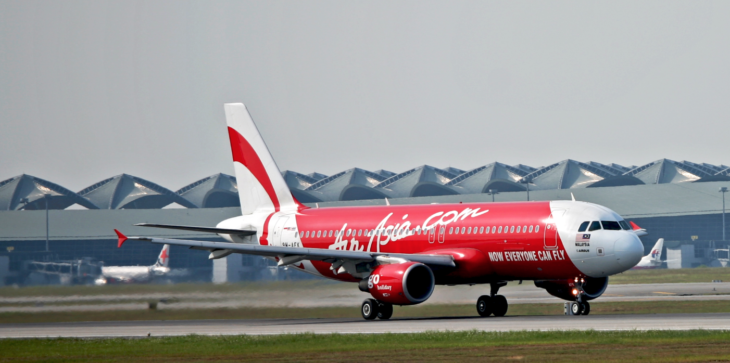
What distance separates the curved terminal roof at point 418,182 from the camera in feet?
519

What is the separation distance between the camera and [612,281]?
76.6 m

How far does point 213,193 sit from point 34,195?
2665 cm

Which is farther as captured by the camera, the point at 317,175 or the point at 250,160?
the point at 317,175

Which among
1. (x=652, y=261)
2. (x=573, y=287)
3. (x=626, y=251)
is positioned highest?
(x=626, y=251)

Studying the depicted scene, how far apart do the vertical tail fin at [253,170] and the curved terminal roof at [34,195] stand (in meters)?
104

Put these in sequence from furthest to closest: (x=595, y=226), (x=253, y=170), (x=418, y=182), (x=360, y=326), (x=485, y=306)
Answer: (x=418, y=182)
(x=253, y=170)
(x=485, y=306)
(x=595, y=226)
(x=360, y=326)

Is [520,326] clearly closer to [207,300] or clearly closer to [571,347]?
[571,347]

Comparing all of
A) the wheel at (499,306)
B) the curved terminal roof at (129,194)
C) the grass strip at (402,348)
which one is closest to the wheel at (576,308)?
the wheel at (499,306)

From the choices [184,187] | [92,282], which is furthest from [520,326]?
[184,187]

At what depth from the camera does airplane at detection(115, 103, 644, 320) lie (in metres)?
36.7

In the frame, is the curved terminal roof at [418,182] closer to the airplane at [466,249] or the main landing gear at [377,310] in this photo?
the airplane at [466,249]

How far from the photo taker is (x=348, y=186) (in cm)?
15100

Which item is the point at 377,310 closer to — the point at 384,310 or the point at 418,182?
the point at 384,310

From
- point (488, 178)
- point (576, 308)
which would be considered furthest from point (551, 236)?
point (488, 178)
